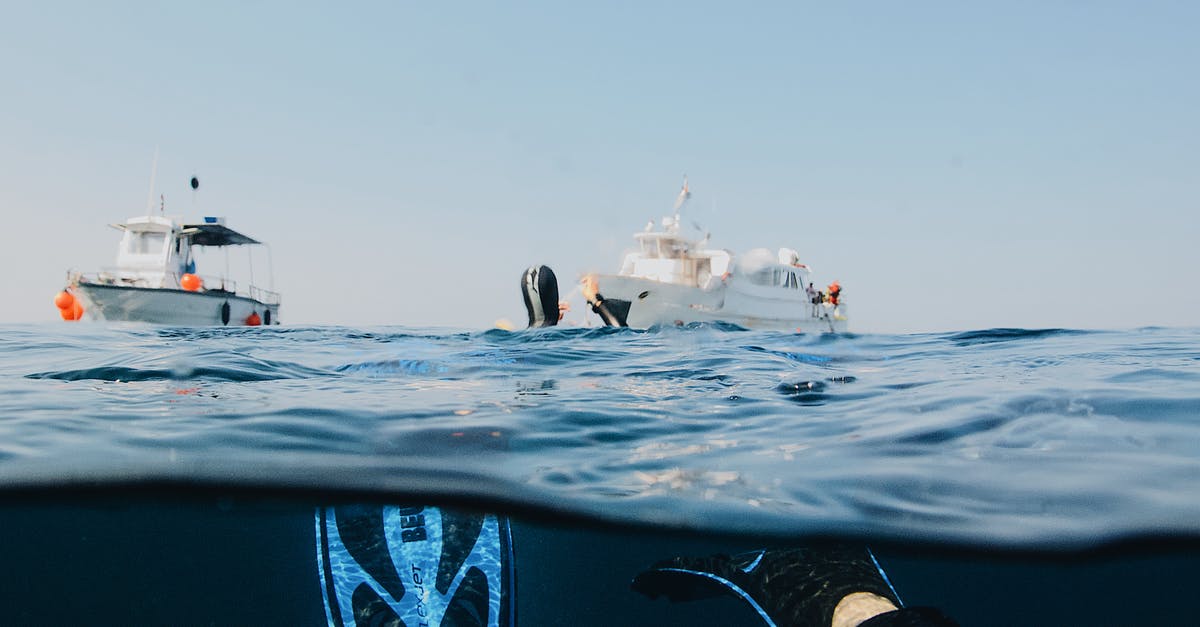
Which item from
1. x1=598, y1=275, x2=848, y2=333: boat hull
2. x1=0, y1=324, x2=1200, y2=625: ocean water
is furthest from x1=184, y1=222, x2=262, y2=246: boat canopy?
x1=0, y1=324, x2=1200, y2=625: ocean water

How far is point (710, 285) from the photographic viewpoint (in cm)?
2848

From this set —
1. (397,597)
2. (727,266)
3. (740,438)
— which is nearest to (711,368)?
(740,438)

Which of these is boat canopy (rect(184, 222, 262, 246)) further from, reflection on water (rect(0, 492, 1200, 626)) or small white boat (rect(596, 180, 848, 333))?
reflection on water (rect(0, 492, 1200, 626))

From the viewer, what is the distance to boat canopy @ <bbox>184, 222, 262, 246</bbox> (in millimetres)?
29422

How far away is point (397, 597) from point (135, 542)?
2.53 meters

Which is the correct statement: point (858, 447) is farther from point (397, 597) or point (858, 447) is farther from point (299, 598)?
point (299, 598)

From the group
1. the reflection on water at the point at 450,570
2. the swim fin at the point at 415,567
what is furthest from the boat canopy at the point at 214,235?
the swim fin at the point at 415,567

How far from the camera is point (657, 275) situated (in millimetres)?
30172

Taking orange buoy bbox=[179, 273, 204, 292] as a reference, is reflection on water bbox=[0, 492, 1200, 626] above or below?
below

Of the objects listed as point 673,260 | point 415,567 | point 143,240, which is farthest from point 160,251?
point 415,567

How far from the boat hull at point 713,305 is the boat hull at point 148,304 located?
15.4m

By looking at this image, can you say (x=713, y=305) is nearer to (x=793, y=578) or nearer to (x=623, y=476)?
(x=793, y=578)

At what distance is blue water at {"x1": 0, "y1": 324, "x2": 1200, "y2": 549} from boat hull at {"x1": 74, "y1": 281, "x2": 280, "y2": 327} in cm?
2086

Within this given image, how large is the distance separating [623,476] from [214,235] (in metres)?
32.4
